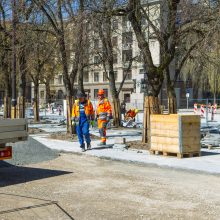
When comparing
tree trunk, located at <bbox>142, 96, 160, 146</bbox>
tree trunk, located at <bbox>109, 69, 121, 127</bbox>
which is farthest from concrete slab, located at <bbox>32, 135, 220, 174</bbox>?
tree trunk, located at <bbox>109, 69, 121, 127</bbox>

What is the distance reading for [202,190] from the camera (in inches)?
333

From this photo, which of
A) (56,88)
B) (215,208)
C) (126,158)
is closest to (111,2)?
(126,158)

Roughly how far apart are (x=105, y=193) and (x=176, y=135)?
4.85 metres

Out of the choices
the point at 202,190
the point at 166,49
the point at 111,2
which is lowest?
the point at 202,190

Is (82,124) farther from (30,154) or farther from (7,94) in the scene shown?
(7,94)

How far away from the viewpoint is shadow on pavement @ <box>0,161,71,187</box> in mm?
9477

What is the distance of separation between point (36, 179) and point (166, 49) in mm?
6774

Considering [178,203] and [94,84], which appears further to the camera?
[94,84]

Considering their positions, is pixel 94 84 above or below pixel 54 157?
above

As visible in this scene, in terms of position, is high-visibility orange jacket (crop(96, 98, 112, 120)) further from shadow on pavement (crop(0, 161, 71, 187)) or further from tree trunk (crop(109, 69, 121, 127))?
tree trunk (crop(109, 69, 121, 127))

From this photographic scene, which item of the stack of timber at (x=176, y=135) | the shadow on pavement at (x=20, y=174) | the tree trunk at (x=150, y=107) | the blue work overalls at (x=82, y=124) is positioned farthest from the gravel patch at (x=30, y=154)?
the tree trunk at (x=150, y=107)

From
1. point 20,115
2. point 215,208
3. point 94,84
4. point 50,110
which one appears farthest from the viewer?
point 94,84

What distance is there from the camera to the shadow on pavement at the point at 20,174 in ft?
31.1

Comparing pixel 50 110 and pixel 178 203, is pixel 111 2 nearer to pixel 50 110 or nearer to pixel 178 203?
pixel 178 203
